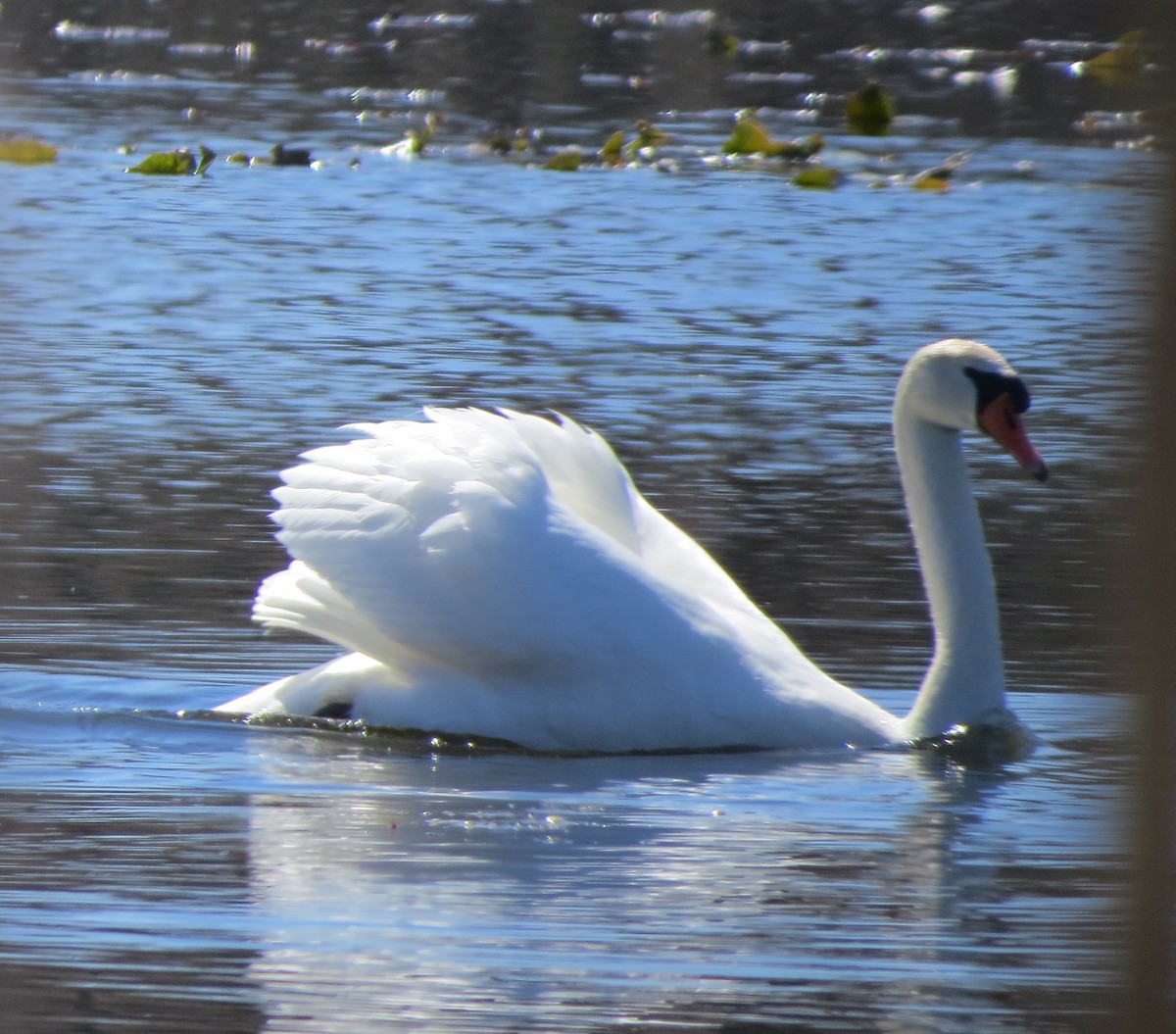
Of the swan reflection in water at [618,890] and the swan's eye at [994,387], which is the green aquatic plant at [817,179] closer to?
the swan's eye at [994,387]

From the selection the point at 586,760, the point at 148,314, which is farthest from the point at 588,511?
the point at 148,314

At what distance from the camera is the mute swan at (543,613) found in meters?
5.23

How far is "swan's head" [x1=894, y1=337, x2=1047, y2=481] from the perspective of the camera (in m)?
5.87

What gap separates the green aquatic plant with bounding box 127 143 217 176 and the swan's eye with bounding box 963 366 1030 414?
12.2 meters

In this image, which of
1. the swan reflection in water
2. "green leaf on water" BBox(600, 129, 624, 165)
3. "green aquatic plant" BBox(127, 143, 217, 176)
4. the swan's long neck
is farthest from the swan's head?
"green leaf on water" BBox(600, 129, 624, 165)

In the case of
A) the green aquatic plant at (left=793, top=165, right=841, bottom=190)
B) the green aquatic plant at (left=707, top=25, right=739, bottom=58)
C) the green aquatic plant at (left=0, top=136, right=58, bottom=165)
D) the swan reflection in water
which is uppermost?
the green aquatic plant at (left=707, top=25, right=739, bottom=58)

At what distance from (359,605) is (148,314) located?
7.33m

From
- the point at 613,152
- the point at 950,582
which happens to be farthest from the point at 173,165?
the point at 950,582

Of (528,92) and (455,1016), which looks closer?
(455,1016)

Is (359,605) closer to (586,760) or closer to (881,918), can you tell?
(586,760)

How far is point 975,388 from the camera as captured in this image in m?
5.89

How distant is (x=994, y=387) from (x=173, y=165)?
12356mm

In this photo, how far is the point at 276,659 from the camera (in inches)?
250

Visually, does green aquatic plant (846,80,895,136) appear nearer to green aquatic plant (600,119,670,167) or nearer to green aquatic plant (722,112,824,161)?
green aquatic plant (722,112,824,161)
